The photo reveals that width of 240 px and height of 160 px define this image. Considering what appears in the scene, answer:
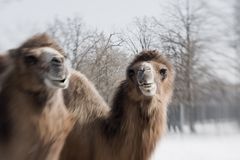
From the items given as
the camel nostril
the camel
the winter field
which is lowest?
the winter field

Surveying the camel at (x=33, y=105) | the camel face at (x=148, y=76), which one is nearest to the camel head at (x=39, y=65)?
the camel at (x=33, y=105)

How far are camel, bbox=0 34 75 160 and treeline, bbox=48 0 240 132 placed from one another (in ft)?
2.18

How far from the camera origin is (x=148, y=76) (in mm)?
3193

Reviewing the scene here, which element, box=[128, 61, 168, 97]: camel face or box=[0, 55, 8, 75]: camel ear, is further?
box=[128, 61, 168, 97]: camel face

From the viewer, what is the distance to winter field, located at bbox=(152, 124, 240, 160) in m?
2.55

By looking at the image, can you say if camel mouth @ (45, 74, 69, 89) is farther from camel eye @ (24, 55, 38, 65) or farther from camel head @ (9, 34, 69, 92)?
camel eye @ (24, 55, 38, 65)

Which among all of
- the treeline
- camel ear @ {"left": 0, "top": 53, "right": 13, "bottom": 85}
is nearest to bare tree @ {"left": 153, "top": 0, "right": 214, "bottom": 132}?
the treeline

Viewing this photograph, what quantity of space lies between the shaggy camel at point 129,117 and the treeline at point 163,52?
15 centimetres

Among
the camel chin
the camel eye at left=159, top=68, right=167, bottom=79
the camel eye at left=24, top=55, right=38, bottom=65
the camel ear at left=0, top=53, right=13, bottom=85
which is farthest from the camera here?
the camel eye at left=159, top=68, right=167, bottom=79

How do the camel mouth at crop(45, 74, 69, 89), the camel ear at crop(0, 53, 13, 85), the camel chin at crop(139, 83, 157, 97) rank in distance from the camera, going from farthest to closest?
1. the camel chin at crop(139, 83, 157, 97)
2. the camel ear at crop(0, 53, 13, 85)
3. the camel mouth at crop(45, 74, 69, 89)

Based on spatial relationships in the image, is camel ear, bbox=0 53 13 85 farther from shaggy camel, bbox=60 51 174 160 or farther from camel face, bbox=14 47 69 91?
shaggy camel, bbox=60 51 174 160

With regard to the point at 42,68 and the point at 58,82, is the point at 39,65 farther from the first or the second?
the point at 58,82

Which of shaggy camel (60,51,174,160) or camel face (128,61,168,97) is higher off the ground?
camel face (128,61,168,97)

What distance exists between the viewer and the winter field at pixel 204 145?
2.55m
